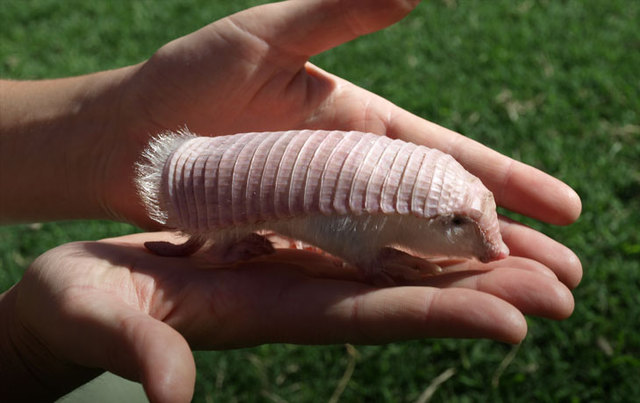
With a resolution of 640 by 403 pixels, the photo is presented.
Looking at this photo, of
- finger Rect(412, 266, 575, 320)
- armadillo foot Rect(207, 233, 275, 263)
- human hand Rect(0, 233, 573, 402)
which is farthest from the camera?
armadillo foot Rect(207, 233, 275, 263)

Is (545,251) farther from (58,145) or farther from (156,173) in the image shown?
(58,145)

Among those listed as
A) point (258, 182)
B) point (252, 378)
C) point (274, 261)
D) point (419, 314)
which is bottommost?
point (252, 378)

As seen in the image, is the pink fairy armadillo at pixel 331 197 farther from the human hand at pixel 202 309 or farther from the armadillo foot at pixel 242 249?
the human hand at pixel 202 309

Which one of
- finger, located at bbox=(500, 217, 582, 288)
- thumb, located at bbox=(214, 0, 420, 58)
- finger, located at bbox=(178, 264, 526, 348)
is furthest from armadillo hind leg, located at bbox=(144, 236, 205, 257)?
finger, located at bbox=(500, 217, 582, 288)

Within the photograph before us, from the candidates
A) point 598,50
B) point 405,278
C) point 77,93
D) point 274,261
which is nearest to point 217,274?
point 274,261

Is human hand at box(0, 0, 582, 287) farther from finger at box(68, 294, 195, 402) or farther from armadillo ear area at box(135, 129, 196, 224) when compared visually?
finger at box(68, 294, 195, 402)

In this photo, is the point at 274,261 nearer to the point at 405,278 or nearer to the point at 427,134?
the point at 405,278

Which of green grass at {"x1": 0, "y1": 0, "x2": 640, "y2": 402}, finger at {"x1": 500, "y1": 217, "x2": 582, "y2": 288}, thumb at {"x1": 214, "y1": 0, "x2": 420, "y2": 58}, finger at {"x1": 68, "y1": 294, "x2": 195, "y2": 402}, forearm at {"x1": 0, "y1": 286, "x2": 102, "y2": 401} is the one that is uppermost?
thumb at {"x1": 214, "y1": 0, "x2": 420, "y2": 58}

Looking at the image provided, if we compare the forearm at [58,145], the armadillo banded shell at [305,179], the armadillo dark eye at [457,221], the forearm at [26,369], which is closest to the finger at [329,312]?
the armadillo banded shell at [305,179]
